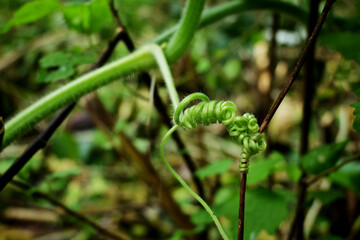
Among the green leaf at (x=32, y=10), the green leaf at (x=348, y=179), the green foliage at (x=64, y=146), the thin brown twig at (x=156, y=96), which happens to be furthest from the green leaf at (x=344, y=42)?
the green foliage at (x=64, y=146)

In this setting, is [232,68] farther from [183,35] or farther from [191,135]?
[183,35]

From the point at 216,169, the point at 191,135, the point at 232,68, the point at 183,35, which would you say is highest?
the point at 183,35

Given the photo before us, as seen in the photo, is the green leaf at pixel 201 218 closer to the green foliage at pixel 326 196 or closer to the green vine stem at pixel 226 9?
the green foliage at pixel 326 196

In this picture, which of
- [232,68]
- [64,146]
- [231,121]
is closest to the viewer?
[231,121]

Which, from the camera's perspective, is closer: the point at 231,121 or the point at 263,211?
the point at 231,121

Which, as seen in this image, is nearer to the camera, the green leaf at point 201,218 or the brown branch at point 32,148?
the brown branch at point 32,148

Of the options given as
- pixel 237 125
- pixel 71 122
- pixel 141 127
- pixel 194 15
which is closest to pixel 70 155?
pixel 141 127

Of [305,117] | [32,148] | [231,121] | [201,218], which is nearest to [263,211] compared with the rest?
[201,218]
